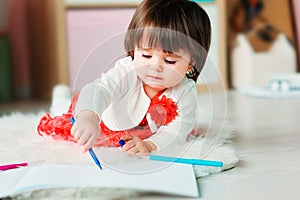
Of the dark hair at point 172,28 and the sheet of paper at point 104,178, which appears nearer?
the sheet of paper at point 104,178

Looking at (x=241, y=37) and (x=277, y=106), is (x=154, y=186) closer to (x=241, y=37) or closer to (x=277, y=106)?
(x=277, y=106)

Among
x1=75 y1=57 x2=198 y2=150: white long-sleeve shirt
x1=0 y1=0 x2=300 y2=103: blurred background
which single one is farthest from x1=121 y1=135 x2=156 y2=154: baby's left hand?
x1=0 y1=0 x2=300 y2=103: blurred background

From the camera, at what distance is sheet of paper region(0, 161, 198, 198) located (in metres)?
0.58

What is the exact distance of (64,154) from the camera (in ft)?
2.40

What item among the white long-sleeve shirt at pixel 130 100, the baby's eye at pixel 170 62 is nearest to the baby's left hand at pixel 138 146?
the white long-sleeve shirt at pixel 130 100

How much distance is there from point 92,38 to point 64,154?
1.02m

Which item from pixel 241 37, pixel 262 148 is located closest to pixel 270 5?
pixel 241 37

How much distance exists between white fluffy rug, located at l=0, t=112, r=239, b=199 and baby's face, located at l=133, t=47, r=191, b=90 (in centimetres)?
11

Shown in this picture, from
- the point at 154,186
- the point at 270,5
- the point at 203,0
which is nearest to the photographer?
the point at 154,186

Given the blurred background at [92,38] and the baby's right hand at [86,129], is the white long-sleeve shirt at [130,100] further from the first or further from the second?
the blurred background at [92,38]

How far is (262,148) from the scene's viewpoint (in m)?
0.86

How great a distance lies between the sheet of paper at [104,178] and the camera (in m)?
0.58

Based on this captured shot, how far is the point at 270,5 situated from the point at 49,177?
1.71 meters

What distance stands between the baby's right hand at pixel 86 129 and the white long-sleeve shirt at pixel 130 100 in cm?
5
